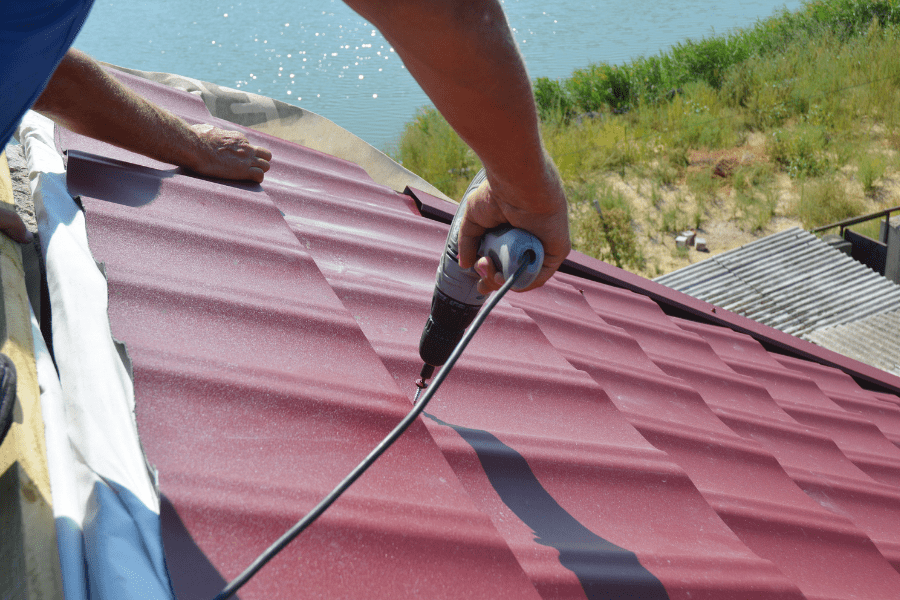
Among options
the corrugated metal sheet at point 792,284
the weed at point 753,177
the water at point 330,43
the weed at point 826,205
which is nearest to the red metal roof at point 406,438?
the corrugated metal sheet at point 792,284

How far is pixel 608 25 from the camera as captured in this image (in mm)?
23172

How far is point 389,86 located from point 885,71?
13.8 meters

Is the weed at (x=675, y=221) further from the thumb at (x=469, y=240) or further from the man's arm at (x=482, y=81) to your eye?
the man's arm at (x=482, y=81)

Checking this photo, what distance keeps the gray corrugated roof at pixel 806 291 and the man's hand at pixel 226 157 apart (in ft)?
18.8

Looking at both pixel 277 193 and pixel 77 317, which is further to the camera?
pixel 277 193

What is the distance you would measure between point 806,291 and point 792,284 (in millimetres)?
245

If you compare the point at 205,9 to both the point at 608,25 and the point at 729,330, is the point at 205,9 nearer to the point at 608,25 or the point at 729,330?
the point at 608,25

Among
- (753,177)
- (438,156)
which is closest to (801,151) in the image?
(753,177)

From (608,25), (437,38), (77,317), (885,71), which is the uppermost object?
(608,25)

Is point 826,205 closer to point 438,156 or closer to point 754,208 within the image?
point 754,208

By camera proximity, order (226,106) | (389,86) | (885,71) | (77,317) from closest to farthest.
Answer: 1. (77,317)
2. (226,106)
3. (885,71)
4. (389,86)

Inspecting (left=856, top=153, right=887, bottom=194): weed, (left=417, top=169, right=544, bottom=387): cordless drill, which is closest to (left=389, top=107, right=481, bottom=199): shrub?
(left=856, top=153, right=887, bottom=194): weed

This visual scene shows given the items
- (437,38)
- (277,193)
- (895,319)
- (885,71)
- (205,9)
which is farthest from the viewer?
(205,9)

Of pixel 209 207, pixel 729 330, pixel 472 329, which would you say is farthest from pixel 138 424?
pixel 729 330
